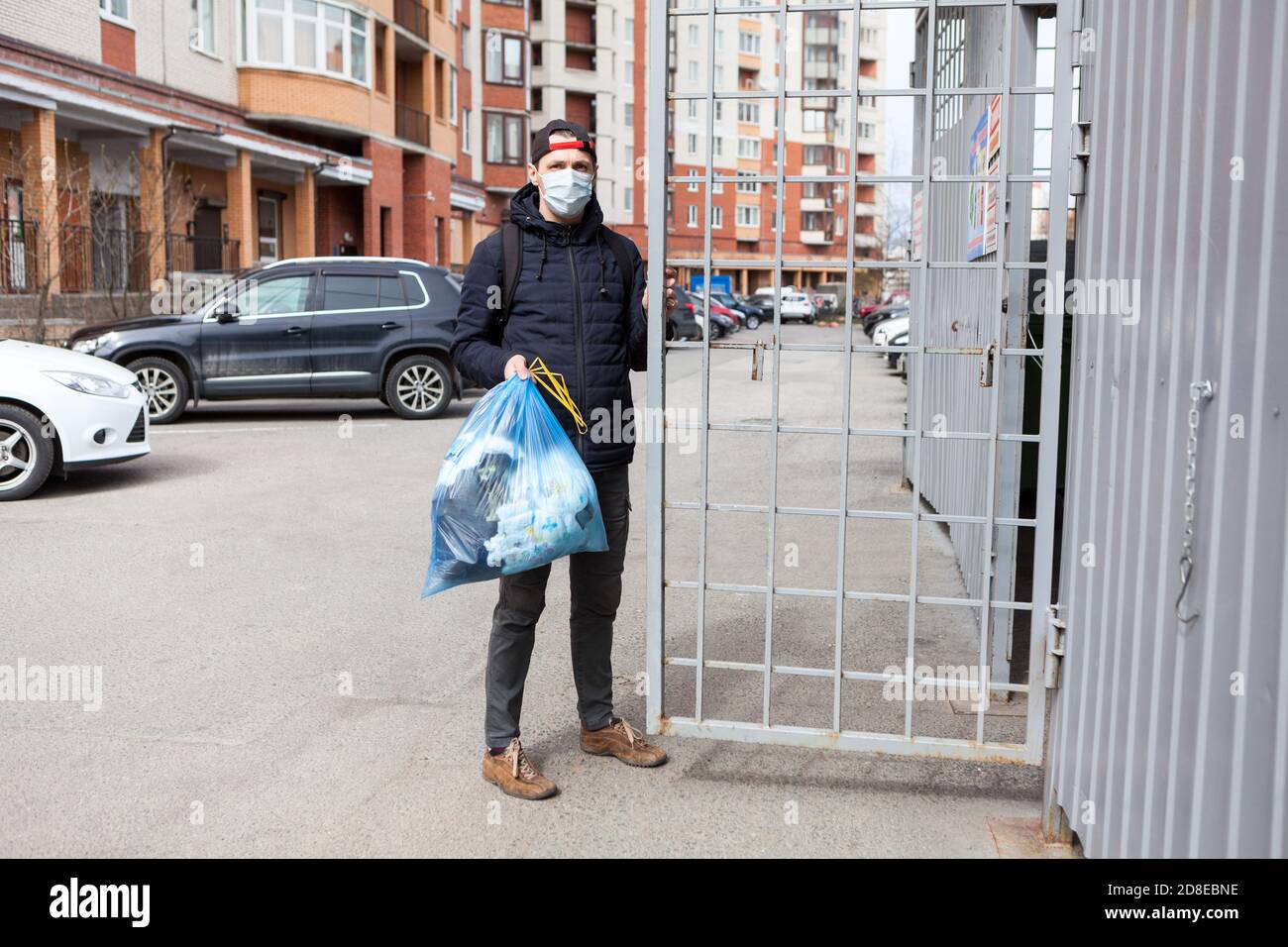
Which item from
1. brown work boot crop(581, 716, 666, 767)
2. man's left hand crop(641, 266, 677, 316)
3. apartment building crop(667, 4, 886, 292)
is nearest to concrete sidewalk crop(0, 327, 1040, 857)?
brown work boot crop(581, 716, 666, 767)

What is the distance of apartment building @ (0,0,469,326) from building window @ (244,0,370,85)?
0.04 meters

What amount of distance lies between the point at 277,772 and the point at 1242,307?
131 inches

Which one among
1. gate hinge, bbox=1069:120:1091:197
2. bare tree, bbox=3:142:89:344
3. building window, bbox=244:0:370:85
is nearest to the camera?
gate hinge, bbox=1069:120:1091:197

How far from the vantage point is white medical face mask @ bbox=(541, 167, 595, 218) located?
407 cm

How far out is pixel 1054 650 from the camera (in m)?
3.71

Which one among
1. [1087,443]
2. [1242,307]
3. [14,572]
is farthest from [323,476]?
[1242,307]

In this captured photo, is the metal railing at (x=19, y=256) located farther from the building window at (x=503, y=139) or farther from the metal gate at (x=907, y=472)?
the building window at (x=503, y=139)

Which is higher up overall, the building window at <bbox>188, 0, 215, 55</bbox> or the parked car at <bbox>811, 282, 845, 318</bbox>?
the building window at <bbox>188, 0, 215, 55</bbox>

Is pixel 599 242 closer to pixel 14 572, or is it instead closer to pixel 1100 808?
pixel 1100 808

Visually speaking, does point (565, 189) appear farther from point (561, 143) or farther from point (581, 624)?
point (581, 624)

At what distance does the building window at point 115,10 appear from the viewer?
896 inches

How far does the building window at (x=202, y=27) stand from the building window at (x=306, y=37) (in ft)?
4.23

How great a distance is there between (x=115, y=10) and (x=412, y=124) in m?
14.2

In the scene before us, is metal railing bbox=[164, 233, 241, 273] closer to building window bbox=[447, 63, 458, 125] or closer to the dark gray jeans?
building window bbox=[447, 63, 458, 125]
